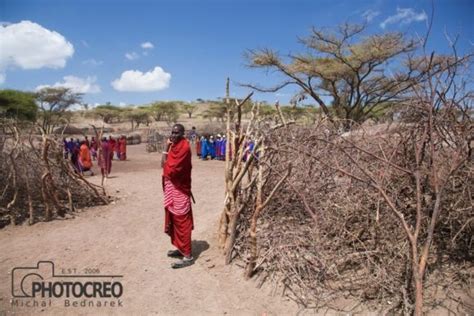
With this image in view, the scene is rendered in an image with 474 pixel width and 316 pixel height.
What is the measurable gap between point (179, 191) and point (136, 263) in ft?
3.36

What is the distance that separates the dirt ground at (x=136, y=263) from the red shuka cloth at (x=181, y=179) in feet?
0.99

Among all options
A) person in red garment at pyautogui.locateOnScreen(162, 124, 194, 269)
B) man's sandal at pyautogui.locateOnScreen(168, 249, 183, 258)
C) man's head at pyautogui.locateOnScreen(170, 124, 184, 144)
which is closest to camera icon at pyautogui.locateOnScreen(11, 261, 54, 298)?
man's sandal at pyautogui.locateOnScreen(168, 249, 183, 258)

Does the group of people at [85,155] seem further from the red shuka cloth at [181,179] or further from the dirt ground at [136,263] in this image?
the red shuka cloth at [181,179]

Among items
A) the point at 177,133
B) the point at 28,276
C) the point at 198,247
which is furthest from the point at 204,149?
the point at 28,276

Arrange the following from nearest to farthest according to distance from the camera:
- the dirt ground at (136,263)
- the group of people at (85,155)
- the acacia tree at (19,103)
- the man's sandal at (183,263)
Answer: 1. the dirt ground at (136,263)
2. the man's sandal at (183,263)
3. the group of people at (85,155)
4. the acacia tree at (19,103)

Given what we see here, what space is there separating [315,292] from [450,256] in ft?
5.16

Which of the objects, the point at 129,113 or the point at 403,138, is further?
the point at 129,113

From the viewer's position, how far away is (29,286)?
3.77 m

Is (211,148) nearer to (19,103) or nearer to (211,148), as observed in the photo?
(211,148)

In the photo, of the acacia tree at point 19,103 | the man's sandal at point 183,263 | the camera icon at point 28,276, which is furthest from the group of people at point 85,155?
the acacia tree at point 19,103

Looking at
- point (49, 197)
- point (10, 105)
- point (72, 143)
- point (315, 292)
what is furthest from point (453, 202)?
point (10, 105)

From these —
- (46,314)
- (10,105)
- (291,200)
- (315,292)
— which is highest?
(10,105)

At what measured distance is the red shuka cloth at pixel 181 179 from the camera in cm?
418

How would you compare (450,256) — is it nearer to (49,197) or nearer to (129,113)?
(49,197)
